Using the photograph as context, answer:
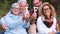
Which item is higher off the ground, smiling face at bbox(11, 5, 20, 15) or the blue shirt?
smiling face at bbox(11, 5, 20, 15)

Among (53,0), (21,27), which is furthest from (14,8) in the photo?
(53,0)

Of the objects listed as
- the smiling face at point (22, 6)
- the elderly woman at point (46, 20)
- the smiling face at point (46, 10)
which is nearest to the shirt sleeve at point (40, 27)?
the elderly woman at point (46, 20)

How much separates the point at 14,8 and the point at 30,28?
0.37 m

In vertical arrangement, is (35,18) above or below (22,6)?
below

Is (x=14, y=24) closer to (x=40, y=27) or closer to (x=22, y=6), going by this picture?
(x=22, y=6)

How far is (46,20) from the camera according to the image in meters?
2.69

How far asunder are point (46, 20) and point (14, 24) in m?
0.46

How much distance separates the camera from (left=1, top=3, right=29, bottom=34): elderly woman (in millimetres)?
2531

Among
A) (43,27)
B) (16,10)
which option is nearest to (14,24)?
(16,10)

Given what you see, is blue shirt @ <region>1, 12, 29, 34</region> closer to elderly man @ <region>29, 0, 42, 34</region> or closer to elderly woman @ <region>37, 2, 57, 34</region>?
elderly man @ <region>29, 0, 42, 34</region>

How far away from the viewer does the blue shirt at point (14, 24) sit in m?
2.54

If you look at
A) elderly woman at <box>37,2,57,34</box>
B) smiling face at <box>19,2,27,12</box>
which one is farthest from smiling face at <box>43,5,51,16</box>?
smiling face at <box>19,2,27,12</box>

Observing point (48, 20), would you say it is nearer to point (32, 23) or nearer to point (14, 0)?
point (32, 23)

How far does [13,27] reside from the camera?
2564 mm
